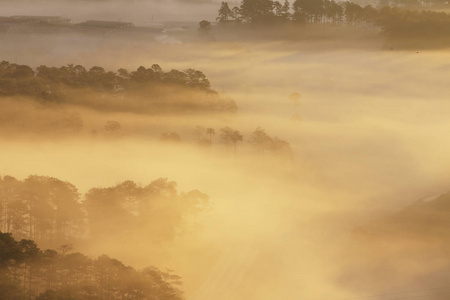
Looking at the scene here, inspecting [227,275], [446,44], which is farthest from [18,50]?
[227,275]

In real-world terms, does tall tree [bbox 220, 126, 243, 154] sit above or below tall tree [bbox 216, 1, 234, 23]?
below

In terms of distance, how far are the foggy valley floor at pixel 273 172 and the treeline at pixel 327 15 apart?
549 centimetres

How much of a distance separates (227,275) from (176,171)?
31.2 ft

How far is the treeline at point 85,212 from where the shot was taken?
27.6 meters

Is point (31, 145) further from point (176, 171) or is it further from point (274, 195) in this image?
point (274, 195)

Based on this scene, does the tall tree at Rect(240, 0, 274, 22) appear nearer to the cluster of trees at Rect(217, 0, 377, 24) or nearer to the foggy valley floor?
the cluster of trees at Rect(217, 0, 377, 24)

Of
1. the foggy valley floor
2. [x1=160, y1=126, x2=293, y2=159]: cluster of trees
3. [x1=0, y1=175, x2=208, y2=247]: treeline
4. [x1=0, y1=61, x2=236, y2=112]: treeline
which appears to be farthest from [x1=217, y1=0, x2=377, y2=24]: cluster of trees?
[x1=0, y1=175, x2=208, y2=247]: treeline

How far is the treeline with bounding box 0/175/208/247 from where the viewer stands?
27.6 metres

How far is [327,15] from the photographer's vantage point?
74125 millimetres

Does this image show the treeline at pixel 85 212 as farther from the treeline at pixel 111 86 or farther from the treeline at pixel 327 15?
the treeline at pixel 327 15

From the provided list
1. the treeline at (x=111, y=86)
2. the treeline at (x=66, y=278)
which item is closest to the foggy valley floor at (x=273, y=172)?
the treeline at (x=111, y=86)

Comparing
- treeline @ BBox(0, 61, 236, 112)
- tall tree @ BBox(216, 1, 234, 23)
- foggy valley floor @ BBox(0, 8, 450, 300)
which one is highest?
tall tree @ BBox(216, 1, 234, 23)

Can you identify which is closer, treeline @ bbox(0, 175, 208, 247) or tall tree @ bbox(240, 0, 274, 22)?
treeline @ bbox(0, 175, 208, 247)

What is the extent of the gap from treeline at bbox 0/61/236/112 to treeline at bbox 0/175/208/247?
13312mm
